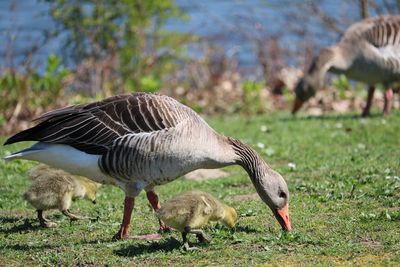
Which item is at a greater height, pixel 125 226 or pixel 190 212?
pixel 190 212

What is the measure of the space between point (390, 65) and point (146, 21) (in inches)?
212

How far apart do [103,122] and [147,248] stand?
140 cm

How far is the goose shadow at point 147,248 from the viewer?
22.8 ft

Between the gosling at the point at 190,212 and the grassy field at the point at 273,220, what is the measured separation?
0.20 meters

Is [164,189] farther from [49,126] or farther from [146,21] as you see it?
[146,21]

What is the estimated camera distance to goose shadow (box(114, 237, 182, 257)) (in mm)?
6941

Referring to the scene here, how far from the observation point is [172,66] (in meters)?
17.8

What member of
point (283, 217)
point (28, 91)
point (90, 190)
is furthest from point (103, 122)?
point (28, 91)

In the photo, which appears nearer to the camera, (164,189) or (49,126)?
(49,126)

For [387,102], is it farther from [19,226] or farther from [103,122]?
[19,226]

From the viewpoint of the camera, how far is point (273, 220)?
811 cm

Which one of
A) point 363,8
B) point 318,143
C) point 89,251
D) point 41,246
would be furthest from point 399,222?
point 363,8

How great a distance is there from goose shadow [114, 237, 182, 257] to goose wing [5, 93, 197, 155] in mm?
1045

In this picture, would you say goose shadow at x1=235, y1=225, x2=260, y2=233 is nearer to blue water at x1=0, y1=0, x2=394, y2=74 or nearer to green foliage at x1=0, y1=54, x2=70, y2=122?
green foliage at x1=0, y1=54, x2=70, y2=122
